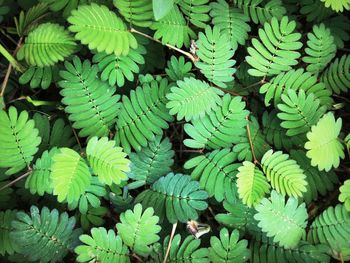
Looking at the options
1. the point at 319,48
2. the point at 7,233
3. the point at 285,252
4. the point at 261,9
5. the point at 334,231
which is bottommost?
the point at 7,233

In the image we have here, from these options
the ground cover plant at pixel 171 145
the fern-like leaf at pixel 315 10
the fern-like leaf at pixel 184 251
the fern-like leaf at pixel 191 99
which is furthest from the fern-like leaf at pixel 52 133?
the fern-like leaf at pixel 315 10

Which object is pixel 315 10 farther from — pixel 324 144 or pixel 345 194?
pixel 345 194

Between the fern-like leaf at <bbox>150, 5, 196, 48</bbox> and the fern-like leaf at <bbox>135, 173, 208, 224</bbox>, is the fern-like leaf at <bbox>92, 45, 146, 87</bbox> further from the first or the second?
the fern-like leaf at <bbox>135, 173, 208, 224</bbox>

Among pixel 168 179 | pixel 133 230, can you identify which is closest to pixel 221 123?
pixel 168 179

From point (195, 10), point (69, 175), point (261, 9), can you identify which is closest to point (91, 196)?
point (69, 175)

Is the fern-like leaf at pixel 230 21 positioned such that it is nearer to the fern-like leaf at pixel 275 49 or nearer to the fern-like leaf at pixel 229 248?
the fern-like leaf at pixel 275 49

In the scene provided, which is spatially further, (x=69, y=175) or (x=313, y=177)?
(x=313, y=177)

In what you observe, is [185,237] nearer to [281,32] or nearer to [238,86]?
[238,86]

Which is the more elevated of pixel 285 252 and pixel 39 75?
pixel 39 75
